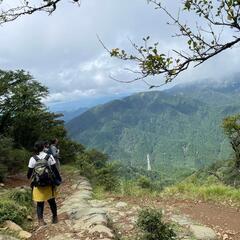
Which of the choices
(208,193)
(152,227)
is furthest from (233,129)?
(152,227)

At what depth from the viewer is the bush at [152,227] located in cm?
838

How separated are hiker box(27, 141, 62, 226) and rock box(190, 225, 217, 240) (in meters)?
3.19

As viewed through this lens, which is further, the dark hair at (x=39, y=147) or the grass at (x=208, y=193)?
the grass at (x=208, y=193)

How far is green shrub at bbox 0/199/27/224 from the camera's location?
11070 millimetres

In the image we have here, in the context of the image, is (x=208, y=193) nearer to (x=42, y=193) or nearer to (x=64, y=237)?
(x=42, y=193)

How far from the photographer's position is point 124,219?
11898 mm

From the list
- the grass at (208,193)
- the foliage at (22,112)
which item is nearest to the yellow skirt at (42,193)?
the grass at (208,193)

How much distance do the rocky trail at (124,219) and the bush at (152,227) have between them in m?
1.24

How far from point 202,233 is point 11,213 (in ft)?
14.2

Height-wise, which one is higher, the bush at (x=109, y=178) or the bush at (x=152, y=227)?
the bush at (x=152, y=227)

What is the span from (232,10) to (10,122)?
924 inches

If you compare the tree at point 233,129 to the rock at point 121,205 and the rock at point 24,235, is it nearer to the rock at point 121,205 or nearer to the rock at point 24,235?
the rock at point 121,205

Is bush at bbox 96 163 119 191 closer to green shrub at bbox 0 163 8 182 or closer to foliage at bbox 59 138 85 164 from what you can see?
green shrub at bbox 0 163 8 182

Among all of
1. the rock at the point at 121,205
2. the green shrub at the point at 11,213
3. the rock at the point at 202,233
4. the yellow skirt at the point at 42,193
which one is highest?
the yellow skirt at the point at 42,193
